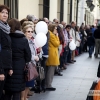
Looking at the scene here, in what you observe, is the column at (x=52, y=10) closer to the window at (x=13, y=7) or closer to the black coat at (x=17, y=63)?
the window at (x=13, y=7)

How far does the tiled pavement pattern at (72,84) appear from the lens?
7.84 metres

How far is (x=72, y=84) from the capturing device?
950 centimetres

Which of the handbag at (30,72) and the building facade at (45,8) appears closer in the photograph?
the handbag at (30,72)

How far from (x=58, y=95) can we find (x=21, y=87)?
250 cm

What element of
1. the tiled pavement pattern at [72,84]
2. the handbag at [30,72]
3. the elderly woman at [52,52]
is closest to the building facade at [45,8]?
the elderly woman at [52,52]

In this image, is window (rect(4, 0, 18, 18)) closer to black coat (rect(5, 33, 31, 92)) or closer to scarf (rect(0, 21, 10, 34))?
black coat (rect(5, 33, 31, 92))

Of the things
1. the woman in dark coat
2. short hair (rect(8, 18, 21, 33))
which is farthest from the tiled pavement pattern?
short hair (rect(8, 18, 21, 33))

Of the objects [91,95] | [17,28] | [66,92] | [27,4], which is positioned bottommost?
[66,92]

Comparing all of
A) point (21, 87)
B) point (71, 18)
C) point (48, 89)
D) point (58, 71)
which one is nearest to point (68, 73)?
point (58, 71)

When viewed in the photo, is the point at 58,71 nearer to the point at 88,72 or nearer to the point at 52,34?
the point at 88,72

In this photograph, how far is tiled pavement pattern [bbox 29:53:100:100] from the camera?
7844 mm

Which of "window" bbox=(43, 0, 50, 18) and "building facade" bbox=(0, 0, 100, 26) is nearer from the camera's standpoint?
"building facade" bbox=(0, 0, 100, 26)

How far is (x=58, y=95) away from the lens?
7973mm

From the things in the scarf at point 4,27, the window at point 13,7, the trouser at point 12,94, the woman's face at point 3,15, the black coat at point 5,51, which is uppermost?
the window at point 13,7
